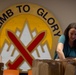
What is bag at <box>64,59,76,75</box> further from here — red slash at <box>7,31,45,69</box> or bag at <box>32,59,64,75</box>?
red slash at <box>7,31,45,69</box>

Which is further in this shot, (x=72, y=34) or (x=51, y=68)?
(x=72, y=34)

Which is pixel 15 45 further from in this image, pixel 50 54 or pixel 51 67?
pixel 51 67

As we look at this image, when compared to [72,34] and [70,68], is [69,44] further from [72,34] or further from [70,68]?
[70,68]

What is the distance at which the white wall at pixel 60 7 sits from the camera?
362 cm

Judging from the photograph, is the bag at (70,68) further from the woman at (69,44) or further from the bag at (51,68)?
the woman at (69,44)

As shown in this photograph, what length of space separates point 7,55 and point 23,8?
2.83ft

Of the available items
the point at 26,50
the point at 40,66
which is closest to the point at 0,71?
the point at 40,66

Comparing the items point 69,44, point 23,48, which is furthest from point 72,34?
point 23,48

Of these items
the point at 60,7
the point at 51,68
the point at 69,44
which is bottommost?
the point at 51,68

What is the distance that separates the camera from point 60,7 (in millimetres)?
3645

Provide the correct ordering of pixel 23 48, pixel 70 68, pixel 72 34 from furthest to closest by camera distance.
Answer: pixel 23 48
pixel 72 34
pixel 70 68

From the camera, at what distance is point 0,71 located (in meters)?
0.85

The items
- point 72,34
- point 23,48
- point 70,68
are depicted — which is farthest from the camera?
point 23,48

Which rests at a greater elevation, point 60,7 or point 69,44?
point 60,7
